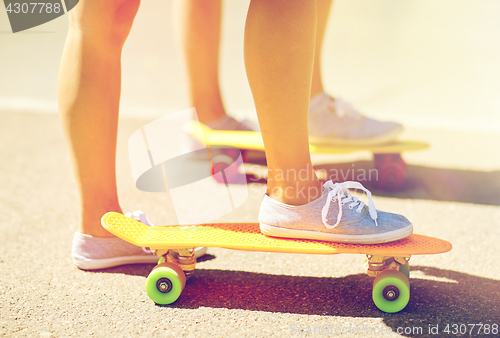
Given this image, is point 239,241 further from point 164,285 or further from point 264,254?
point 264,254

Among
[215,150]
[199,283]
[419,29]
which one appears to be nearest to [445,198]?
[215,150]

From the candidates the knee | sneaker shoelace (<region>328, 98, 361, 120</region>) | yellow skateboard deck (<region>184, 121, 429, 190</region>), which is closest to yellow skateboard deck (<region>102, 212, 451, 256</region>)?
the knee

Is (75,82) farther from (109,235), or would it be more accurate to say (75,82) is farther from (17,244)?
(17,244)

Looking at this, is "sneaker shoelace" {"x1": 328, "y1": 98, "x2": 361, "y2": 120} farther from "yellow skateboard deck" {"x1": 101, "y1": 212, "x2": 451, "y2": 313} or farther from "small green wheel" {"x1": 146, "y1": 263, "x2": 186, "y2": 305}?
"small green wheel" {"x1": 146, "y1": 263, "x2": 186, "y2": 305}

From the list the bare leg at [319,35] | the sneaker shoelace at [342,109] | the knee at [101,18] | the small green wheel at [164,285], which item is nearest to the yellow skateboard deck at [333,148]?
the sneaker shoelace at [342,109]

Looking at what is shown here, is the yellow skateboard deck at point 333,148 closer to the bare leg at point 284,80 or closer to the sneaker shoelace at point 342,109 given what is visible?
the sneaker shoelace at point 342,109

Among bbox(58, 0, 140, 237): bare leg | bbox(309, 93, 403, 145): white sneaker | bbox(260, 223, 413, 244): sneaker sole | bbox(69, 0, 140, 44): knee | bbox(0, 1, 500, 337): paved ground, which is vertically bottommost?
bbox(0, 1, 500, 337): paved ground

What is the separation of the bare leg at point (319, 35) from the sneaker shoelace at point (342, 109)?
10 centimetres

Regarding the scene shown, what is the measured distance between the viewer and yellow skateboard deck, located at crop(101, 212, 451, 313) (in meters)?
1.31

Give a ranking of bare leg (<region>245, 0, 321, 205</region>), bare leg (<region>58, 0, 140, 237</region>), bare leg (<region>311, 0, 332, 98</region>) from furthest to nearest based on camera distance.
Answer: bare leg (<region>311, 0, 332, 98</region>) < bare leg (<region>58, 0, 140, 237</region>) < bare leg (<region>245, 0, 321, 205</region>)

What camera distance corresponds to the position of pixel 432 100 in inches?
150

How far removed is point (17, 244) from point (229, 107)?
7.61ft

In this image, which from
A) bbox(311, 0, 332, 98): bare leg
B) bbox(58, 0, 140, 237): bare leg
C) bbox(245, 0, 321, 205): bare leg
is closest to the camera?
bbox(245, 0, 321, 205): bare leg

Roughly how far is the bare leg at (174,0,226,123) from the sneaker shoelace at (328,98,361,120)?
61 centimetres
